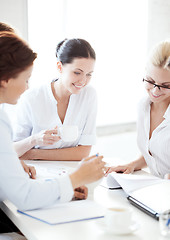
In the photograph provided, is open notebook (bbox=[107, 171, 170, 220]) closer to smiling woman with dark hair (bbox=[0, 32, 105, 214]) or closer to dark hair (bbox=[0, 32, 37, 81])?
smiling woman with dark hair (bbox=[0, 32, 105, 214])

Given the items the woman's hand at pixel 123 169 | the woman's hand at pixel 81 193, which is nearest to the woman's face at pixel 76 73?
the woman's hand at pixel 123 169

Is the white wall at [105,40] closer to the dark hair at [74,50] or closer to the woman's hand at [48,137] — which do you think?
the dark hair at [74,50]

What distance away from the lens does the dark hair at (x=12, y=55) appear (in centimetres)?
142

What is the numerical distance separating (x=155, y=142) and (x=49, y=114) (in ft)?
2.52

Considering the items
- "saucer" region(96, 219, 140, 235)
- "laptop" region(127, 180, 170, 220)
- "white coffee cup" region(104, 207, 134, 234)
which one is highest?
"white coffee cup" region(104, 207, 134, 234)

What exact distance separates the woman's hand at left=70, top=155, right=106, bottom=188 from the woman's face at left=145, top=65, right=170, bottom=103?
795mm

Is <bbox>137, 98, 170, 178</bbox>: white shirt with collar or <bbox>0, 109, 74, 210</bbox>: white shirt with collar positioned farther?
<bbox>137, 98, 170, 178</bbox>: white shirt with collar

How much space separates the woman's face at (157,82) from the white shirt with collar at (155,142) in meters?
0.11

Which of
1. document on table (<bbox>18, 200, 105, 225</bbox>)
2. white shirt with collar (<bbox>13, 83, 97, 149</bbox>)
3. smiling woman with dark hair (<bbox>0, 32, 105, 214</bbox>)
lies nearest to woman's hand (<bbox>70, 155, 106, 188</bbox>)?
smiling woman with dark hair (<bbox>0, 32, 105, 214</bbox>)

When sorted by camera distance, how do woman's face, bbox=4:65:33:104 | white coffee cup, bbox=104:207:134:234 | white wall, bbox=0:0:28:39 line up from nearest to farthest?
1. white coffee cup, bbox=104:207:134:234
2. woman's face, bbox=4:65:33:104
3. white wall, bbox=0:0:28:39

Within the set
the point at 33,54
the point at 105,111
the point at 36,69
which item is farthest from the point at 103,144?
the point at 33,54

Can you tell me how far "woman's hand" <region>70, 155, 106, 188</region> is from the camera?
4.64 ft

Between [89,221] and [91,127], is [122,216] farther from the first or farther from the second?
[91,127]

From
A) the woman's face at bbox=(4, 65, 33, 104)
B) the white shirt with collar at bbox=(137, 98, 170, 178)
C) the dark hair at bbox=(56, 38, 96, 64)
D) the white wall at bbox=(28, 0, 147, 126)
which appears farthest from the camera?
the white wall at bbox=(28, 0, 147, 126)
